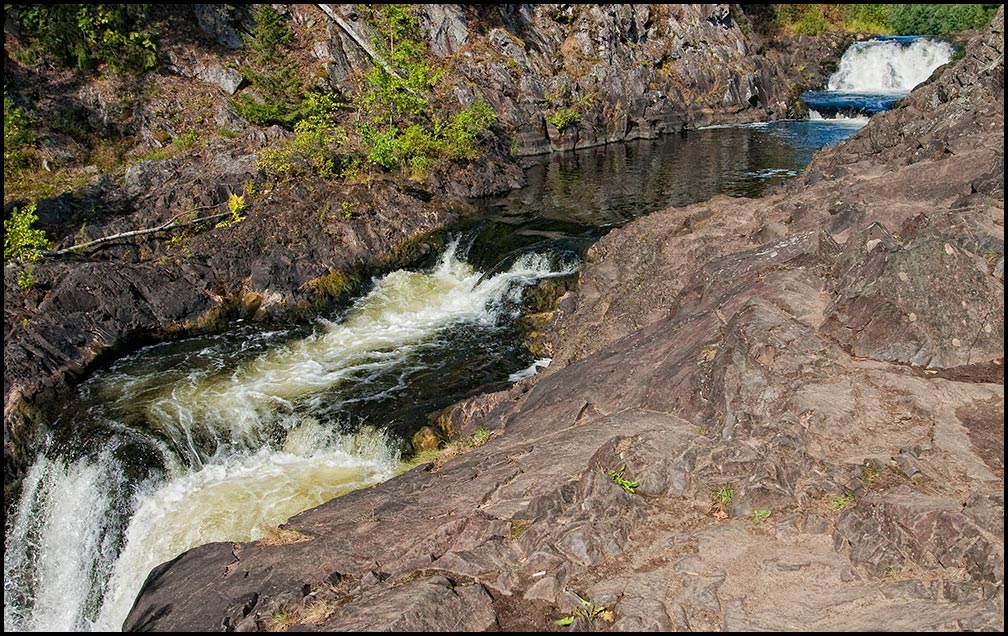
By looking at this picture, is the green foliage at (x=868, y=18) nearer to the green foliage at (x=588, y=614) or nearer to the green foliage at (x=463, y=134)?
the green foliage at (x=463, y=134)

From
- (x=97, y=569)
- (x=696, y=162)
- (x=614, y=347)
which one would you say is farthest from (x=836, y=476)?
(x=696, y=162)

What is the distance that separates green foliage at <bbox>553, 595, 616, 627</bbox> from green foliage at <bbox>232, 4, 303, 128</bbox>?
33772 mm

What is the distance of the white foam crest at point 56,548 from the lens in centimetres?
1396

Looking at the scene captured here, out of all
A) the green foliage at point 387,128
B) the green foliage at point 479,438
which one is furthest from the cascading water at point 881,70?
the green foliage at point 479,438

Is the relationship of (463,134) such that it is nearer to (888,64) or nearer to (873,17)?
(888,64)

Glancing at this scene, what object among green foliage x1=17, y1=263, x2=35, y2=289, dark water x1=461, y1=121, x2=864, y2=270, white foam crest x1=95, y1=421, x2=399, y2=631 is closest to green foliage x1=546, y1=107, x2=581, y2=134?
dark water x1=461, y1=121, x2=864, y2=270

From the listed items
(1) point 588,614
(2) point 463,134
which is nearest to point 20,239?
(2) point 463,134

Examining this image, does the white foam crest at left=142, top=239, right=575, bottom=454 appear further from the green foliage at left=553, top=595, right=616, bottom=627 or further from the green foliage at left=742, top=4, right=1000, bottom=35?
the green foliage at left=742, top=4, right=1000, bottom=35

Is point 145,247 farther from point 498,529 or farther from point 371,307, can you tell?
point 498,529

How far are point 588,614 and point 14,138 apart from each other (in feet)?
117

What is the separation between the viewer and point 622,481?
1041cm

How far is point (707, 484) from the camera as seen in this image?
33.4 feet

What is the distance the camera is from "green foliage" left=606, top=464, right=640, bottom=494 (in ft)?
33.8

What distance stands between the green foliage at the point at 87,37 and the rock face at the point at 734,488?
114 ft
